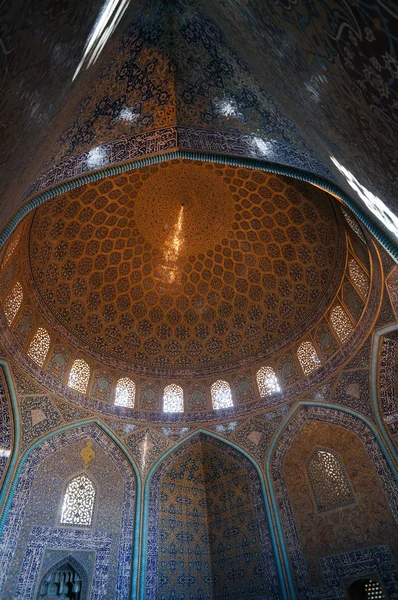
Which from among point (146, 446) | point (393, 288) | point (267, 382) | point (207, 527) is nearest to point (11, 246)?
point (146, 446)

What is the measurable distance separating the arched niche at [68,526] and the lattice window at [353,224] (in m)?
9.58

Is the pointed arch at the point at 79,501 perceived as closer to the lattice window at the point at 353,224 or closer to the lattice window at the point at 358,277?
the lattice window at the point at 358,277

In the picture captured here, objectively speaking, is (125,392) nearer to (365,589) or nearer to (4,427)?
(4,427)

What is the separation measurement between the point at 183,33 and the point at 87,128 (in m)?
2.33

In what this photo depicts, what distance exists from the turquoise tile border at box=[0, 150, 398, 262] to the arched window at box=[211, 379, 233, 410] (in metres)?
8.47

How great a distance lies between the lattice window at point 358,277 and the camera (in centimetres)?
1104

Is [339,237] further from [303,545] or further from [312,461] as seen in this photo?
[303,545]

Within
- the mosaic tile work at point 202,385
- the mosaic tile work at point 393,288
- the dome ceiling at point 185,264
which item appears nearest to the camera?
the mosaic tile work at point 393,288

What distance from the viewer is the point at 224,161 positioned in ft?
24.8

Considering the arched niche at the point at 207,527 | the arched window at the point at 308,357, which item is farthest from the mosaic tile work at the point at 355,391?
the arched niche at the point at 207,527

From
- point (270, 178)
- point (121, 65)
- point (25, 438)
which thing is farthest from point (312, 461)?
point (121, 65)

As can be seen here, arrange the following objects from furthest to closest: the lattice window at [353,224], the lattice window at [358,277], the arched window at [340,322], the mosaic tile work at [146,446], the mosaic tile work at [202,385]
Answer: the mosaic tile work at [146,446], the arched window at [340,322], the lattice window at [358,277], the mosaic tile work at [202,385], the lattice window at [353,224]

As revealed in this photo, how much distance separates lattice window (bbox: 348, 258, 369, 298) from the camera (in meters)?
11.0

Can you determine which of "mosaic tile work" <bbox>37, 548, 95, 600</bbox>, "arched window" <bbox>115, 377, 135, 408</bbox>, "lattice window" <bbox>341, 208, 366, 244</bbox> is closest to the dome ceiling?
"arched window" <bbox>115, 377, 135, 408</bbox>
